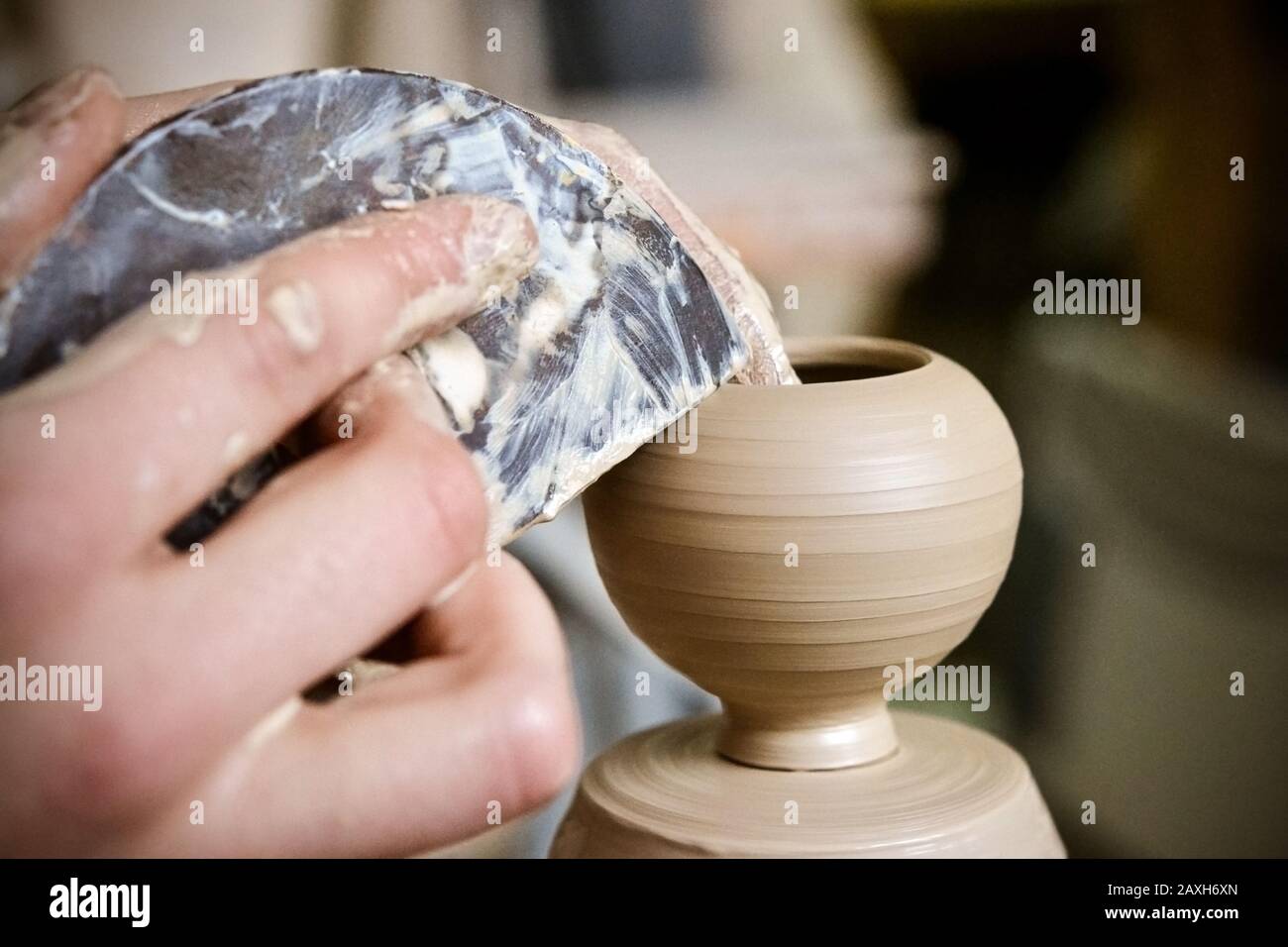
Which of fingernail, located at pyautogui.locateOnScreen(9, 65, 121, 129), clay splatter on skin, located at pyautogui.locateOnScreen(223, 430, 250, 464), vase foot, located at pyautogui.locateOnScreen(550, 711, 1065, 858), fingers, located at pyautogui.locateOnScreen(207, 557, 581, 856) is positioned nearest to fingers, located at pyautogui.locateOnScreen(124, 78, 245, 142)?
fingernail, located at pyautogui.locateOnScreen(9, 65, 121, 129)

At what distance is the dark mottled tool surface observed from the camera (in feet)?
2.60

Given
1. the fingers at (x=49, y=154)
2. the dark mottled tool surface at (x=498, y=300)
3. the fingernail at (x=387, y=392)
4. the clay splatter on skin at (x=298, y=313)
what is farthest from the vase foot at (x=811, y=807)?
the fingers at (x=49, y=154)

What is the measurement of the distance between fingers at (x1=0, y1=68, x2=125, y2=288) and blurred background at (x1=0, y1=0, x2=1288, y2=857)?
1022 mm

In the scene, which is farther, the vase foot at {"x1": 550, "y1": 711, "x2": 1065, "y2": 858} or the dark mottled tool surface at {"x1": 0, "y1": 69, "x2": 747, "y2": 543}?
the vase foot at {"x1": 550, "y1": 711, "x2": 1065, "y2": 858}

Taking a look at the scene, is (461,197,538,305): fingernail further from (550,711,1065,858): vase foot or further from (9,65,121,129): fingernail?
(550,711,1065,858): vase foot

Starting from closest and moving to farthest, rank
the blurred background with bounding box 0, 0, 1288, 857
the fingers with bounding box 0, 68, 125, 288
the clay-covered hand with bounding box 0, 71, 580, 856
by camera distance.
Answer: the clay-covered hand with bounding box 0, 71, 580, 856
the fingers with bounding box 0, 68, 125, 288
the blurred background with bounding box 0, 0, 1288, 857

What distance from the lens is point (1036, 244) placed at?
220 centimetres

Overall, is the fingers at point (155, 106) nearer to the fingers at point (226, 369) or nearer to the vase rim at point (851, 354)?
the fingers at point (226, 369)

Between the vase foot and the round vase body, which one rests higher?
the round vase body

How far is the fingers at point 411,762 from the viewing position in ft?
2.32

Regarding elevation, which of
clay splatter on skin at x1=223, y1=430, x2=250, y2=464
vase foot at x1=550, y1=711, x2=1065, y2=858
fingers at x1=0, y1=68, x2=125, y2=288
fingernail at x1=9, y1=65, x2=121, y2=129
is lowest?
vase foot at x1=550, y1=711, x2=1065, y2=858

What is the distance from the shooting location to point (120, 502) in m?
0.67

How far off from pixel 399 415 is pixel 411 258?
0.10 metres
